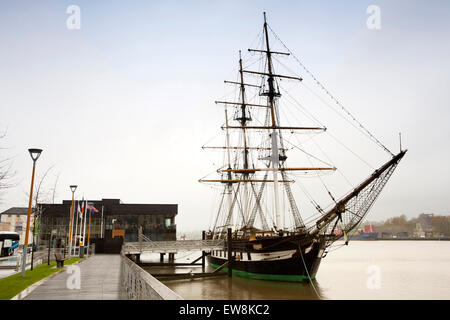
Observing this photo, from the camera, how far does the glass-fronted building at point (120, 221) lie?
215ft

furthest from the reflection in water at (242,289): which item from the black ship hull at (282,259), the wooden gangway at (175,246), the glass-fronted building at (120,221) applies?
the glass-fronted building at (120,221)

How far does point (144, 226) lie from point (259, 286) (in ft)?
136

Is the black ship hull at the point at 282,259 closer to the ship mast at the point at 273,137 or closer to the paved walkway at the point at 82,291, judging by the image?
the ship mast at the point at 273,137

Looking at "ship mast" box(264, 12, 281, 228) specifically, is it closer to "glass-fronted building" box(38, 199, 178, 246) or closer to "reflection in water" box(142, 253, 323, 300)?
"reflection in water" box(142, 253, 323, 300)

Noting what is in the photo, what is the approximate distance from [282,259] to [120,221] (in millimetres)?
45084

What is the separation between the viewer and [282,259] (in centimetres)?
3006

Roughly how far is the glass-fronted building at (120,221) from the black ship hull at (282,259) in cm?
3535

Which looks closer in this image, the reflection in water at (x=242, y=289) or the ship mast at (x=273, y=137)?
the reflection in water at (x=242, y=289)

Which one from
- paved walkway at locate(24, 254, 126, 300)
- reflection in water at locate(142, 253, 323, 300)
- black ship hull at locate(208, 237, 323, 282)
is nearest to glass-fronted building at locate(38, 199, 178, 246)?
reflection in water at locate(142, 253, 323, 300)

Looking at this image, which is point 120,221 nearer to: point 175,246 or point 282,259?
point 175,246

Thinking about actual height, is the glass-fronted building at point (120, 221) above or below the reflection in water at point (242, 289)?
above
